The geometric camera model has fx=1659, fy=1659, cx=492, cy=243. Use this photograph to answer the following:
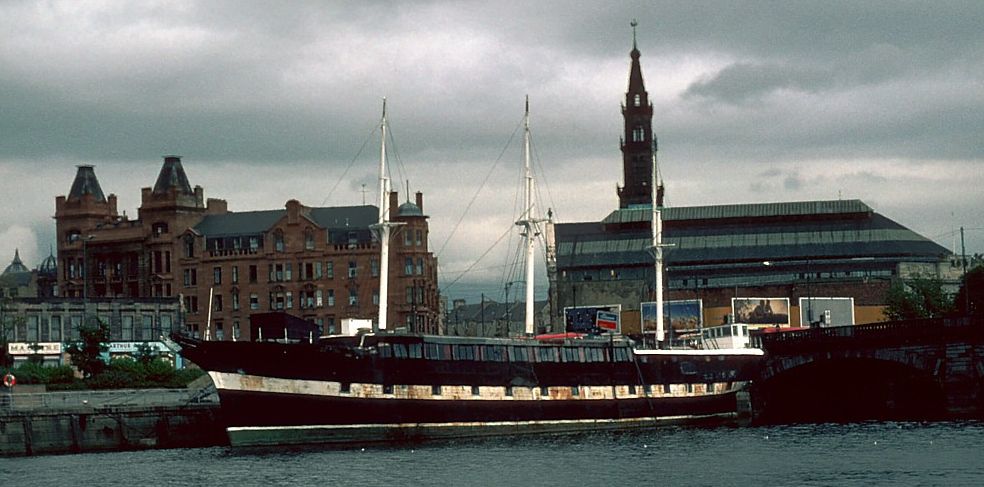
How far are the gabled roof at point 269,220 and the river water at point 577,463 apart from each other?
76133 millimetres

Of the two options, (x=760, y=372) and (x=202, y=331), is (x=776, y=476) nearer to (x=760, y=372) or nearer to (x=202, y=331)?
(x=760, y=372)

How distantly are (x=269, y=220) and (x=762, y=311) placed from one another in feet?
175

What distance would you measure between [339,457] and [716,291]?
98036 mm

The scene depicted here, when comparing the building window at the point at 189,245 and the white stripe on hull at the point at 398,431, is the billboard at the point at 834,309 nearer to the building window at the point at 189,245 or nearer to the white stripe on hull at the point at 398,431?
the white stripe on hull at the point at 398,431

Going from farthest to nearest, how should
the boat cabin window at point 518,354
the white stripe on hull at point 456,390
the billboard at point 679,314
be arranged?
the billboard at point 679,314 → the boat cabin window at point 518,354 → the white stripe on hull at point 456,390

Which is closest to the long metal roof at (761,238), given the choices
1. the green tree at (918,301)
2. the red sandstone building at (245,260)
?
the green tree at (918,301)

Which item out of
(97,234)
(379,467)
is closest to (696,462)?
(379,467)

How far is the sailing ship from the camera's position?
96.1 meters

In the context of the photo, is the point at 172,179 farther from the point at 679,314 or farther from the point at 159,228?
the point at 679,314

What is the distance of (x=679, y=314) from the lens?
16938 cm

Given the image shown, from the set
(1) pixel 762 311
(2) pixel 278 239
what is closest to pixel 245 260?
(2) pixel 278 239

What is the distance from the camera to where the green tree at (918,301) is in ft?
534

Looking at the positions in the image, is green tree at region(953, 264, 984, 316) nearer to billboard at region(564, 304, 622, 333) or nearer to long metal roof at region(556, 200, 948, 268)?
long metal roof at region(556, 200, 948, 268)

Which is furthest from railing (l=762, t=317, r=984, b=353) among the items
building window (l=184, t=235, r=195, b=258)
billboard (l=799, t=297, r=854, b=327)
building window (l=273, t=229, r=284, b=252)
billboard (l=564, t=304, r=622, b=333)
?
building window (l=184, t=235, r=195, b=258)
